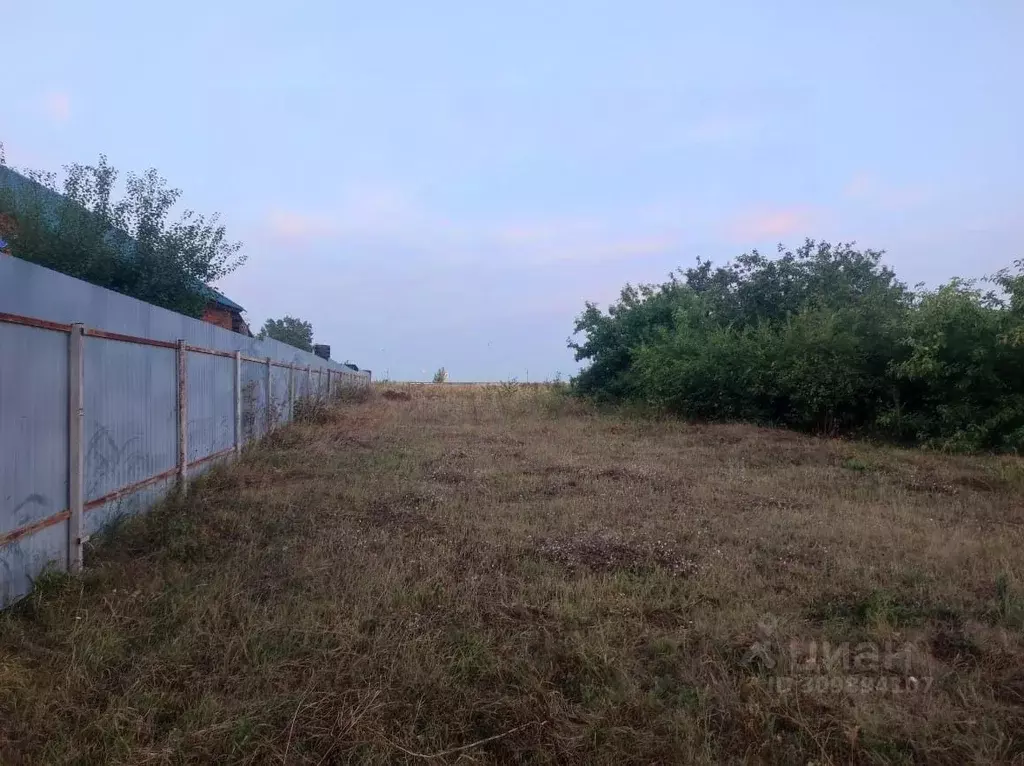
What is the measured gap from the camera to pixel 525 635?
10.1 feet

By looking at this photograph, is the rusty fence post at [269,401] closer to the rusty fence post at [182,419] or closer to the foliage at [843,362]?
the rusty fence post at [182,419]

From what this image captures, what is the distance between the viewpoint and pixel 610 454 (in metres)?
9.37

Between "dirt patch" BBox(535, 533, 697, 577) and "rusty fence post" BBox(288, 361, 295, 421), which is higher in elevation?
"rusty fence post" BBox(288, 361, 295, 421)

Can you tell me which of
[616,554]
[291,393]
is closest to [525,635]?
Answer: [616,554]

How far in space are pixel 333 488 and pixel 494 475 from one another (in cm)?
183

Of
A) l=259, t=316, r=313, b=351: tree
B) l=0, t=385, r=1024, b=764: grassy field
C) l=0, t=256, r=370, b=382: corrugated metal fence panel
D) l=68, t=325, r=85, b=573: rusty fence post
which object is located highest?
l=259, t=316, r=313, b=351: tree

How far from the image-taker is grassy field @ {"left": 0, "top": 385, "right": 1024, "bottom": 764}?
7.67ft

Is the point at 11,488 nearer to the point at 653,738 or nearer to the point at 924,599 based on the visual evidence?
the point at 653,738

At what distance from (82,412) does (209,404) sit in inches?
125

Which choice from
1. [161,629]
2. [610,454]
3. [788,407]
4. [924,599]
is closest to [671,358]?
[788,407]

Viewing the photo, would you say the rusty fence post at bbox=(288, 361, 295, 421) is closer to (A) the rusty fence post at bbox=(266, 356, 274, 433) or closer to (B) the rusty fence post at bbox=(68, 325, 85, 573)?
(A) the rusty fence post at bbox=(266, 356, 274, 433)

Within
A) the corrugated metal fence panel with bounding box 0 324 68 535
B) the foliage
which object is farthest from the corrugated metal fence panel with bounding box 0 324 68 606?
the foliage

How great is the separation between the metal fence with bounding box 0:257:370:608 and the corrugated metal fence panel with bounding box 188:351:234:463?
0.02 m

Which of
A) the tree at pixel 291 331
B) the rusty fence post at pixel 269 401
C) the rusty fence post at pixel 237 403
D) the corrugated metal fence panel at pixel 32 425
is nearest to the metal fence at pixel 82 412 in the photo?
the corrugated metal fence panel at pixel 32 425
